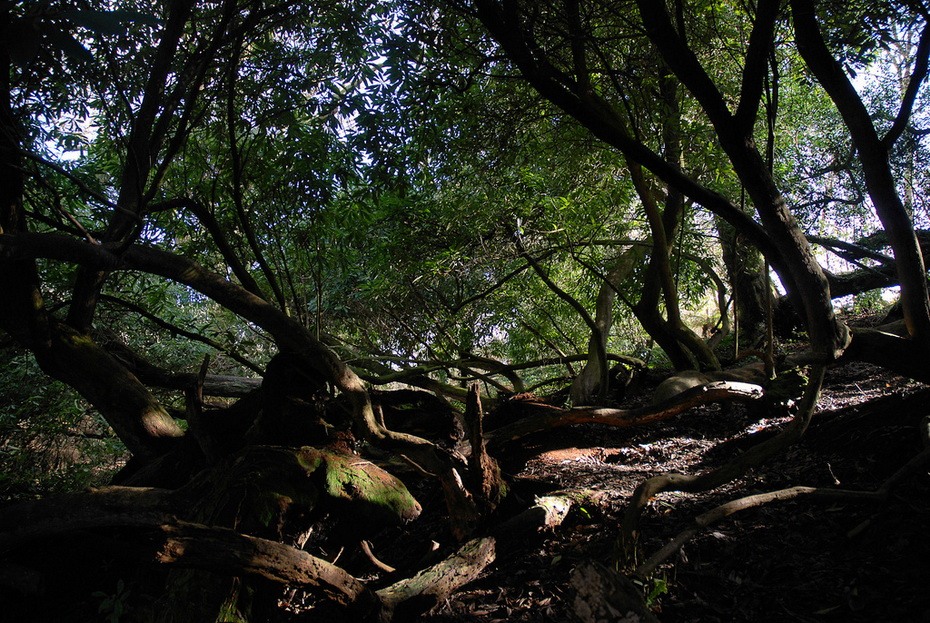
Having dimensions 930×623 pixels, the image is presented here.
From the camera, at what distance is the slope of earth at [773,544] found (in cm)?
191

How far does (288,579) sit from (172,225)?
3948 mm

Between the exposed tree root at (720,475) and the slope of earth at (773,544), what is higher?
the exposed tree root at (720,475)

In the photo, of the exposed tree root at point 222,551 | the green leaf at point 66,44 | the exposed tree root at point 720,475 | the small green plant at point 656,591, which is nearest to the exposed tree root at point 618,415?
the exposed tree root at point 720,475

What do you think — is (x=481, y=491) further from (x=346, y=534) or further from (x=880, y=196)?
(x=880, y=196)

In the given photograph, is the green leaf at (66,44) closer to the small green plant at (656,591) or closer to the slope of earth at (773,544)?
the slope of earth at (773,544)

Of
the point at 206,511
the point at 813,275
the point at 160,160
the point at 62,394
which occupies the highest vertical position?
the point at 160,160

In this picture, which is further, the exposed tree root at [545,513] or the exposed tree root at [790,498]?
the exposed tree root at [545,513]

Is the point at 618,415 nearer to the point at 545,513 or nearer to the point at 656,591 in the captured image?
the point at 545,513

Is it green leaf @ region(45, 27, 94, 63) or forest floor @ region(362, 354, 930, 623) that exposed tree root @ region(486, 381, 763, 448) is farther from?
green leaf @ region(45, 27, 94, 63)

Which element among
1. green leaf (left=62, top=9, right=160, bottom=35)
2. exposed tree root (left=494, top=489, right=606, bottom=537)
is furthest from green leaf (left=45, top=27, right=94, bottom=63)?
exposed tree root (left=494, top=489, right=606, bottom=537)

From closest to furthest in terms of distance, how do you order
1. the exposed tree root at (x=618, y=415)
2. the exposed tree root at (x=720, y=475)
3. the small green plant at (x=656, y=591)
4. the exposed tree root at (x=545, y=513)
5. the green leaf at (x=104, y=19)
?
the green leaf at (x=104, y=19) < the small green plant at (x=656, y=591) < the exposed tree root at (x=720, y=475) < the exposed tree root at (x=545, y=513) < the exposed tree root at (x=618, y=415)

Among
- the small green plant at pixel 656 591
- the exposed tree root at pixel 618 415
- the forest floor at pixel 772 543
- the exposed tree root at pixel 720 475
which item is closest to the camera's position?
the forest floor at pixel 772 543

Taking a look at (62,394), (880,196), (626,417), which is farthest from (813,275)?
(62,394)

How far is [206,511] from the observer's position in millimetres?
2471
